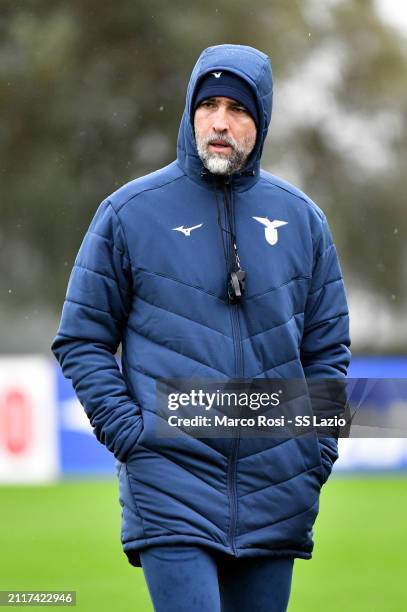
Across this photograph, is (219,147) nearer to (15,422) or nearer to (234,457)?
(234,457)

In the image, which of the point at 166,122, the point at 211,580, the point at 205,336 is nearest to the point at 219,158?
the point at 205,336

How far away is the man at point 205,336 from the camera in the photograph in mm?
3338

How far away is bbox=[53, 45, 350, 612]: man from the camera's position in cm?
334

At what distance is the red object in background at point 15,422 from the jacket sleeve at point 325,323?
6.66m

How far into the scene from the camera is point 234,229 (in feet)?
11.4

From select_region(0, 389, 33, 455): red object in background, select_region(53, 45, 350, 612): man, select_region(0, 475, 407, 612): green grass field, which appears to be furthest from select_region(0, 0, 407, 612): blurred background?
select_region(53, 45, 350, 612): man

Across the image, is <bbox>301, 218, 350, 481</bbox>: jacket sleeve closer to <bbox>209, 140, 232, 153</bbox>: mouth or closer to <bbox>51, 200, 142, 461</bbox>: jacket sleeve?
<bbox>209, 140, 232, 153</bbox>: mouth

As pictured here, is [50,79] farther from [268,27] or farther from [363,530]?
[363,530]

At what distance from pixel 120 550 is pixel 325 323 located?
527cm

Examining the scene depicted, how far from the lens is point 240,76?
11.3ft

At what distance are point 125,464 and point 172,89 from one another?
1598 centimetres

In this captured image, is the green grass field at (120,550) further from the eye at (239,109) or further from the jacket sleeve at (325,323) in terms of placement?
the eye at (239,109)

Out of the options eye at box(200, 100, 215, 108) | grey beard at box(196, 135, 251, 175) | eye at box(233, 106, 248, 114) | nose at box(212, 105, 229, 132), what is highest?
eye at box(200, 100, 215, 108)

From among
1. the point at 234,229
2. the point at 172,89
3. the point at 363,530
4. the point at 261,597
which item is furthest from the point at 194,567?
the point at 172,89
